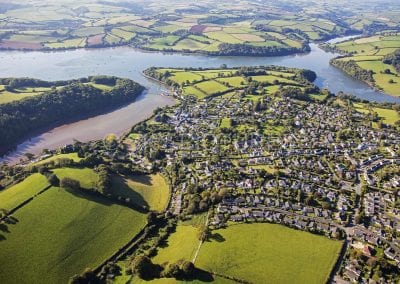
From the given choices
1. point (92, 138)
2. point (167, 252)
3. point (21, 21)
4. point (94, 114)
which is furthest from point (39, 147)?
point (21, 21)

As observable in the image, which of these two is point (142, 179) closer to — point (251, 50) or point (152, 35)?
point (251, 50)

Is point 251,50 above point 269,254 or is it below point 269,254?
above

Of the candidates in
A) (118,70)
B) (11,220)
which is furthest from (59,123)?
(118,70)

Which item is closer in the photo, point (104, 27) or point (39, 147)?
point (39, 147)

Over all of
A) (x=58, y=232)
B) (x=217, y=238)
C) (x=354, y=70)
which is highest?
(x=354, y=70)

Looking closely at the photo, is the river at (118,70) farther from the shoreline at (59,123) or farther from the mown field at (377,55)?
the mown field at (377,55)

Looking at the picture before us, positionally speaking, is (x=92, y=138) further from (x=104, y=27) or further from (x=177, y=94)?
(x=104, y=27)

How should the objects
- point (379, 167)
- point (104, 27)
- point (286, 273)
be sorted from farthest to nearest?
point (104, 27)
point (379, 167)
point (286, 273)
